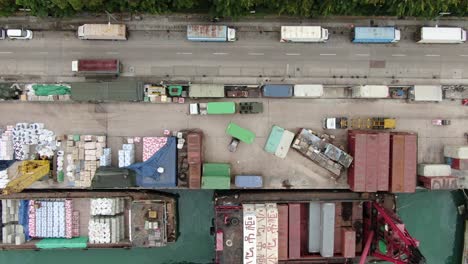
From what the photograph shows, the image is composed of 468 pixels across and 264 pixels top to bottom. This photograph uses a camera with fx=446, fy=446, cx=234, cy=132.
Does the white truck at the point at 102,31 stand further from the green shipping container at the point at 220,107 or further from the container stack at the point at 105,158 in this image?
the container stack at the point at 105,158

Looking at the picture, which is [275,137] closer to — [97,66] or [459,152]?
[459,152]

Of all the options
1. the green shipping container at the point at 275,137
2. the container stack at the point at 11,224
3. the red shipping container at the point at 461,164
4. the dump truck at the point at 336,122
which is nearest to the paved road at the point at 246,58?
the dump truck at the point at 336,122

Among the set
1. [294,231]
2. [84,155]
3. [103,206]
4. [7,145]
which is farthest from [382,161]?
[7,145]

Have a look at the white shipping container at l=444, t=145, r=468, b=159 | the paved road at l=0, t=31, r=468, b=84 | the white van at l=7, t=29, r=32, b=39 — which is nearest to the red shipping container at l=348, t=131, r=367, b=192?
the paved road at l=0, t=31, r=468, b=84

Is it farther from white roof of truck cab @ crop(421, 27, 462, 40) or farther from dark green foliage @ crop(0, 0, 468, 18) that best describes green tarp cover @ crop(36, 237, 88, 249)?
white roof of truck cab @ crop(421, 27, 462, 40)

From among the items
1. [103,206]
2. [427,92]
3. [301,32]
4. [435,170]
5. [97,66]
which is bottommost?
[103,206]
